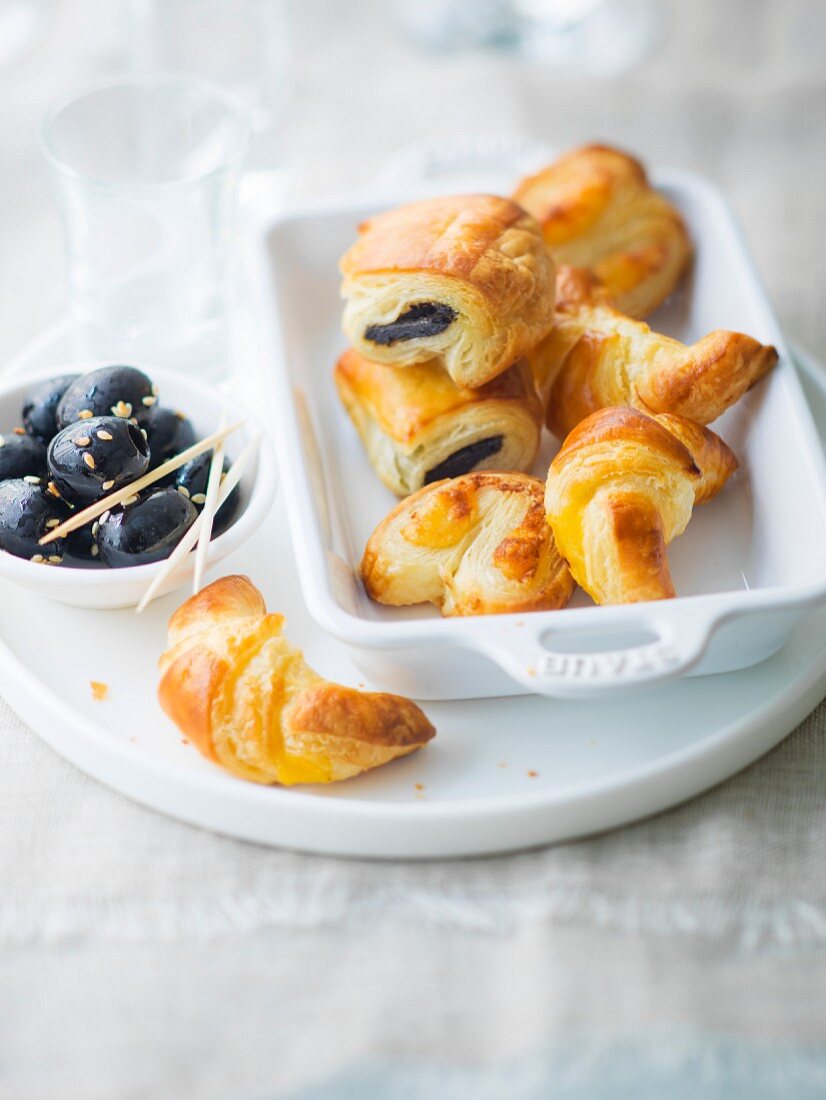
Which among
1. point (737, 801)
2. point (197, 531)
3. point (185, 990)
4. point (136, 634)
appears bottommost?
point (737, 801)

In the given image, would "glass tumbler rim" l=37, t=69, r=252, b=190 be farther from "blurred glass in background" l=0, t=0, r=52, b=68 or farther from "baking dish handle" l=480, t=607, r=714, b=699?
"baking dish handle" l=480, t=607, r=714, b=699

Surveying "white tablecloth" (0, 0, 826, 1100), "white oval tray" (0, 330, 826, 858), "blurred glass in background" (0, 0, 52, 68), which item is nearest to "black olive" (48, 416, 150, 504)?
"white oval tray" (0, 330, 826, 858)

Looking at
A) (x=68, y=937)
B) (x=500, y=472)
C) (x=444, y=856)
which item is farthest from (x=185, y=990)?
(x=500, y=472)

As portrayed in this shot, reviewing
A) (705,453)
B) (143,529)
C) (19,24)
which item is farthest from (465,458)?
(19,24)

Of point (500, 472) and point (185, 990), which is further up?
point (500, 472)

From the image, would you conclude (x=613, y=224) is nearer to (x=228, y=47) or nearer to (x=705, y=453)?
(x=705, y=453)

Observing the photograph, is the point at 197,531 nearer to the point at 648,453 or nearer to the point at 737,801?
the point at 648,453

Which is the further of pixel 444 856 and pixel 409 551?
pixel 409 551
